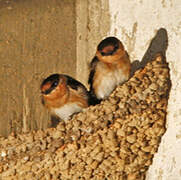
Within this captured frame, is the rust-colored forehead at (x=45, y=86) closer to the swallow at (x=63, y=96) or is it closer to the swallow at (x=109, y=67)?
the swallow at (x=63, y=96)

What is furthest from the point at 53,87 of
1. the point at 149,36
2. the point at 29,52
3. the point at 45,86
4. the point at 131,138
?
the point at 149,36

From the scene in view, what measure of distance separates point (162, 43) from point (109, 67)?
2.01ft

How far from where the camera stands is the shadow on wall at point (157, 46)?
400 cm

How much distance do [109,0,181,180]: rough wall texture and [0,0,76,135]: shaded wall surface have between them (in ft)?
2.77

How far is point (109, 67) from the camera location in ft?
14.2

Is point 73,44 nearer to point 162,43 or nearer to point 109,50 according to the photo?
point 109,50

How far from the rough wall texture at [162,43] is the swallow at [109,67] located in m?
0.23

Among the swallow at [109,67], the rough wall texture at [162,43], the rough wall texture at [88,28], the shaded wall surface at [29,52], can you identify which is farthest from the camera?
the rough wall texture at [88,28]

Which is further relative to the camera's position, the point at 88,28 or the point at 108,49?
the point at 88,28

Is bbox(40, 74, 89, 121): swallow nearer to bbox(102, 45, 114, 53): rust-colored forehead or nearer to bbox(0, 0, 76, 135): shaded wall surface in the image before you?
bbox(0, 0, 76, 135): shaded wall surface

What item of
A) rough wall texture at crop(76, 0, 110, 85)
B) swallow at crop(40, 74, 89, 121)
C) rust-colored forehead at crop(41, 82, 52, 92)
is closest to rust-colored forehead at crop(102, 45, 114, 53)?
swallow at crop(40, 74, 89, 121)

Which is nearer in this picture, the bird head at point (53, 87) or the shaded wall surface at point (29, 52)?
the bird head at point (53, 87)

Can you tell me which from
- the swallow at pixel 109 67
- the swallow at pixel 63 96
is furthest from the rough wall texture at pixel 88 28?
the swallow at pixel 63 96

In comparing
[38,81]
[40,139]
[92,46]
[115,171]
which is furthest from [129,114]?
[92,46]
